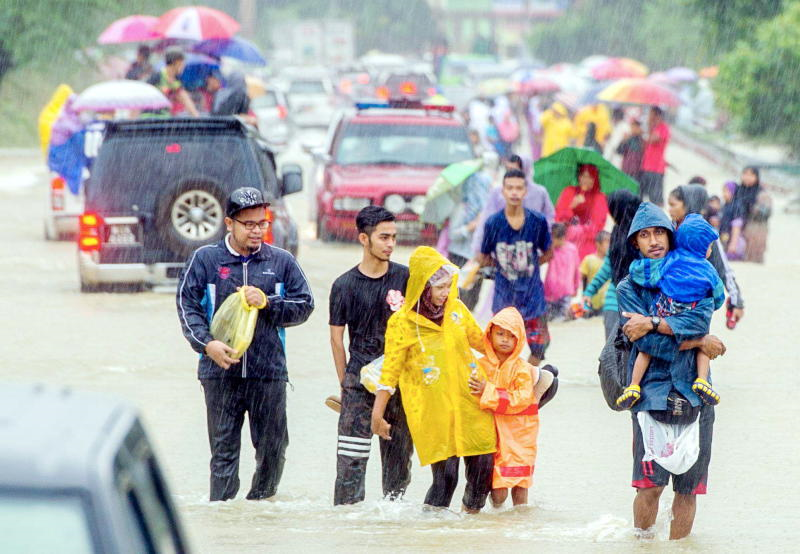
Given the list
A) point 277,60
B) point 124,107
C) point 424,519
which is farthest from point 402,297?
point 277,60

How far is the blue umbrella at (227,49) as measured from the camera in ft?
73.5

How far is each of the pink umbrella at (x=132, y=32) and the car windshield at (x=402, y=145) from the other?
4.69 metres

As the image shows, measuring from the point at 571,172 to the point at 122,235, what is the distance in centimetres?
414

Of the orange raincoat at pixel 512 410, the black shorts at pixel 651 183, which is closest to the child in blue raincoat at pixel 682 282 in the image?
the orange raincoat at pixel 512 410

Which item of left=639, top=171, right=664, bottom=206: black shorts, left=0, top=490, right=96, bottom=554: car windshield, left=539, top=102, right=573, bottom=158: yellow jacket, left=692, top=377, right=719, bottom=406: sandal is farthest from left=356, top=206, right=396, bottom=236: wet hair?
left=539, top=102, right=573, bottom=158: yellow jacket

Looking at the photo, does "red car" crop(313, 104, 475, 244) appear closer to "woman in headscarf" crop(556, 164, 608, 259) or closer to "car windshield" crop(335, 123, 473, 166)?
"car windshield" crop(335, 123, 473, 166)

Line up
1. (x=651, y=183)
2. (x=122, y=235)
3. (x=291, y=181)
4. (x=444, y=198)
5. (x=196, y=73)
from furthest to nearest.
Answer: (x=651, y=183)
(x=196, y=73)
(x=122, y=235)
(x=291, y=181)
(x=444, y=198)

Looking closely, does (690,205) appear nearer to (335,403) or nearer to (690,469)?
(690,469)

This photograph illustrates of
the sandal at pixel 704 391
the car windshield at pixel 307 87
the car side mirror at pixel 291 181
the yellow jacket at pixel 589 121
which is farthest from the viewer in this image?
the car windshield at pixel 307 87

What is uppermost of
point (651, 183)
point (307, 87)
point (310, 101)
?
point (651, 183)

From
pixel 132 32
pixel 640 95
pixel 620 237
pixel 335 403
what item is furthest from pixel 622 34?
pixel 335 403

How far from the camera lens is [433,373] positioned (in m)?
6.97

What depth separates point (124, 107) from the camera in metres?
17.3

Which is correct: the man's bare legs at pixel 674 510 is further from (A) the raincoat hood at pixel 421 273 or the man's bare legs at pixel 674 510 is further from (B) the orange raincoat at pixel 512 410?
(A) the raincoat hood at pixel 421 273
